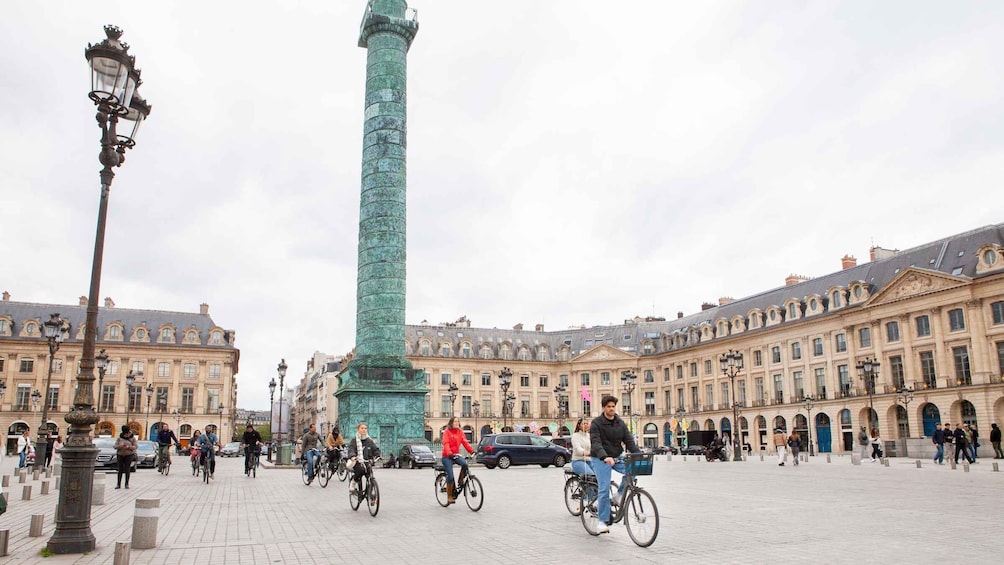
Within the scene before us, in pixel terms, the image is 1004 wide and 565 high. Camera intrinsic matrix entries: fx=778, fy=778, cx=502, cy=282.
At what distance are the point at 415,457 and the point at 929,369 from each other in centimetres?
3444

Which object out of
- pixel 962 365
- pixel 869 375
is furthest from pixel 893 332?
pixel 869 375

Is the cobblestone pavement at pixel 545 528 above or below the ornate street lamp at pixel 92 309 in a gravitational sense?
below

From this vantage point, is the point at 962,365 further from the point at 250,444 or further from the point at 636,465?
the point at 636,465

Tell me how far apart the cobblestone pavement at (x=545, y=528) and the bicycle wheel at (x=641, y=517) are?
15cm

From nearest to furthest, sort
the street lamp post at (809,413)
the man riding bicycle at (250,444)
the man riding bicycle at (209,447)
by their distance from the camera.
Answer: the man riding bicycle at (209,447), the man riding bicycle at (250,444), the street lamp post at (809,413)

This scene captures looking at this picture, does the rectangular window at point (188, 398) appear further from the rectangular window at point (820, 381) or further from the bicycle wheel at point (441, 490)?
the bicycle wheel at point (441, 490)

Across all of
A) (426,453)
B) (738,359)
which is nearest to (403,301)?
(426,453)

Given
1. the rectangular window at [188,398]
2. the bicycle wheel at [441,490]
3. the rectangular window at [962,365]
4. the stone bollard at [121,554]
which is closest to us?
the stone bollard at [121,554]

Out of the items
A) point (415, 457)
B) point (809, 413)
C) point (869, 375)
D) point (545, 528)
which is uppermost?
point (869, 375)

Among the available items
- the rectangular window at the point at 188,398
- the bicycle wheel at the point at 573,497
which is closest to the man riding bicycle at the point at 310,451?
the bicycle wheel at the point at 573,497

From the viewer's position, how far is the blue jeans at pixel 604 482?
8.73 meters

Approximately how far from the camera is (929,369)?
47.4m

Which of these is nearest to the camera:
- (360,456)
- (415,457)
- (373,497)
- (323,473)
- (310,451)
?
(373,497)

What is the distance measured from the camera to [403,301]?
1320 inches
